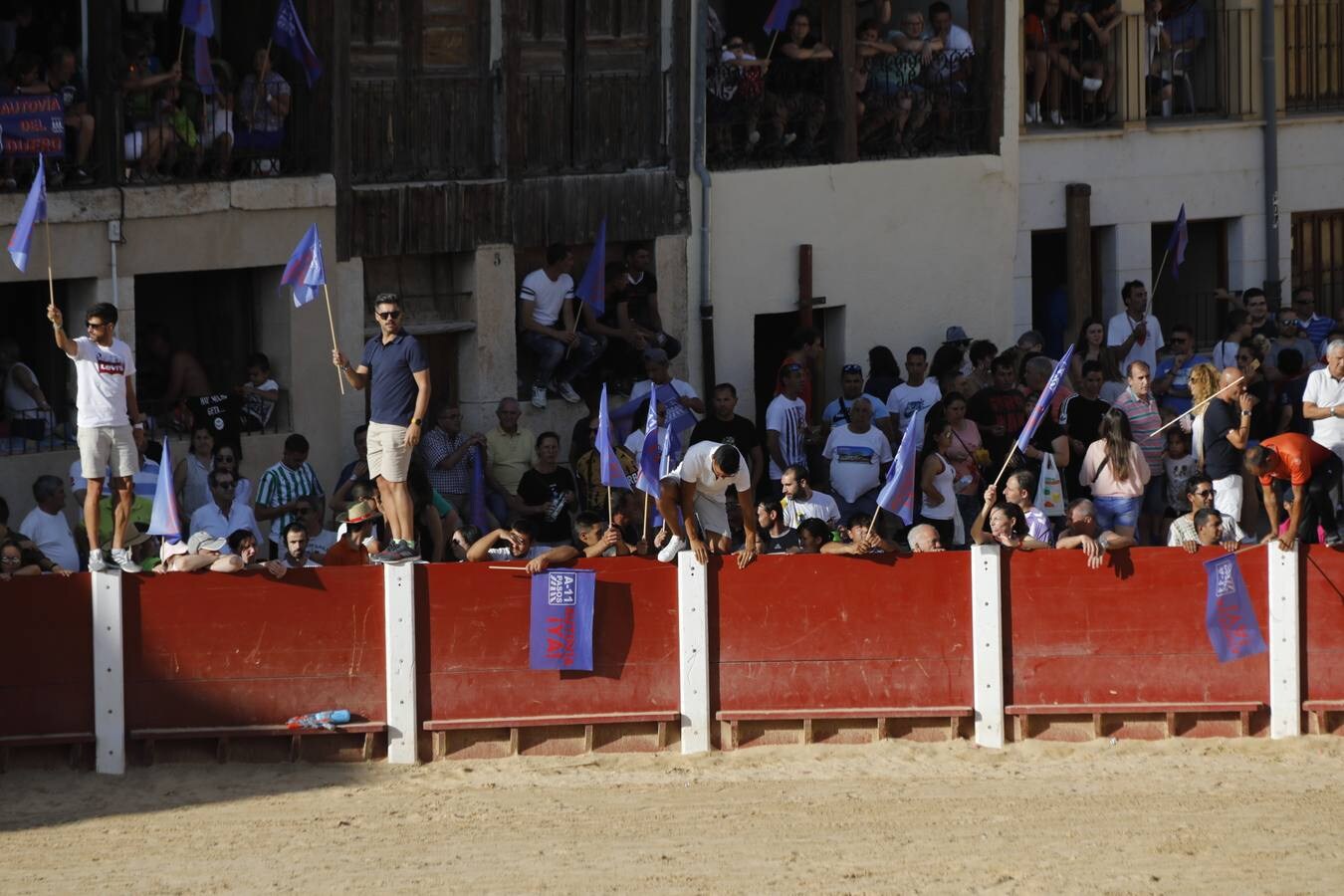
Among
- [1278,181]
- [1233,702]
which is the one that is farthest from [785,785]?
[1278,181]

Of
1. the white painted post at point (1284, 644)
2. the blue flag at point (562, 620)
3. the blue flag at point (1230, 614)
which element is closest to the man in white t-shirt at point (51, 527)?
the blue flag at point (562, 620)

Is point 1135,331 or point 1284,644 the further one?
point 1135,331

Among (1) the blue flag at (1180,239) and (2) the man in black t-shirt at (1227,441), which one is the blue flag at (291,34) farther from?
(1) the blue flag at (1180,239)

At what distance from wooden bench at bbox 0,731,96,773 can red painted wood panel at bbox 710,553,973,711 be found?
395cm

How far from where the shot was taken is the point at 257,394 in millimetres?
20172

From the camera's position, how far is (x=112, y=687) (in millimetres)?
16906

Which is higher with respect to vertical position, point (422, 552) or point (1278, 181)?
point (1278, 181)

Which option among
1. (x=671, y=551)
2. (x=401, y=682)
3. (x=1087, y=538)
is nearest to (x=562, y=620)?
(x=671, y=551)

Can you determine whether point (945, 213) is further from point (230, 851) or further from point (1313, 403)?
point (230, 851)

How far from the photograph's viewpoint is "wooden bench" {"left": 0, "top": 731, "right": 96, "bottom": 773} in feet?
55.0

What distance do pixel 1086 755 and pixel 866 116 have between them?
846 cm

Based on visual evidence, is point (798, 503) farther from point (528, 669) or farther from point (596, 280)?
point (596, 280)

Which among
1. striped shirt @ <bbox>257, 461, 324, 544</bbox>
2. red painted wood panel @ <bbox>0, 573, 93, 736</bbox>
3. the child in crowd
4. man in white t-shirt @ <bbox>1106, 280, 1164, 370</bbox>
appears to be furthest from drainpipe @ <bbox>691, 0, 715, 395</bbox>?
red painted wood panel @ <bbox>0, 573, 93, 736</bbox>

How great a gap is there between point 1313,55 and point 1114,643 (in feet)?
37.4
